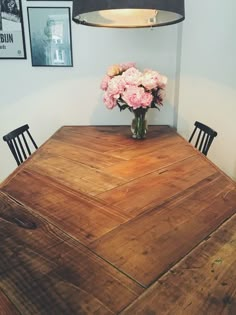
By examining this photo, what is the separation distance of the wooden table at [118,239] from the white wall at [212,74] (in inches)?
36.1

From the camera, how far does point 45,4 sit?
6.90 ft

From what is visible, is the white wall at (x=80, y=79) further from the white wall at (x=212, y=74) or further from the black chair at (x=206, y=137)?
the black chair at (x=206, y=137)

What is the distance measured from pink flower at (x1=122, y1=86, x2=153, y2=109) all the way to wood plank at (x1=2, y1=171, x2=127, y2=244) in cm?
81

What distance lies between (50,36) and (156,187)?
163cm

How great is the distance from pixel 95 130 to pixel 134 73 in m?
0.62

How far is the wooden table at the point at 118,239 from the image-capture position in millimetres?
591

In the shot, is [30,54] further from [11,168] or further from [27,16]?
[11,168]

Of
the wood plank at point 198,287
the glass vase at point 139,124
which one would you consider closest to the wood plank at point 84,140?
the glass vase at point 139,124

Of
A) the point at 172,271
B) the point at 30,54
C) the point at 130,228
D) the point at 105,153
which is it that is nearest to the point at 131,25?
the point at 105,153

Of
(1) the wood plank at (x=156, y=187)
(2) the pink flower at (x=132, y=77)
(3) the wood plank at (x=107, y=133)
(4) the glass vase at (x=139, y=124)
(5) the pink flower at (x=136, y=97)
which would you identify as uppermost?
(2) the pink flower at (x=132, y=77)

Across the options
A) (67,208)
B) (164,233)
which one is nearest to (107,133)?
(67,208)

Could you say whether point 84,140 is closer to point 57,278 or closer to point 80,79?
point 80,79

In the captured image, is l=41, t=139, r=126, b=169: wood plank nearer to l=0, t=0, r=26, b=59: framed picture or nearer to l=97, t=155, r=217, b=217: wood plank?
l=97, t=155, r=217, b=217: wood plank

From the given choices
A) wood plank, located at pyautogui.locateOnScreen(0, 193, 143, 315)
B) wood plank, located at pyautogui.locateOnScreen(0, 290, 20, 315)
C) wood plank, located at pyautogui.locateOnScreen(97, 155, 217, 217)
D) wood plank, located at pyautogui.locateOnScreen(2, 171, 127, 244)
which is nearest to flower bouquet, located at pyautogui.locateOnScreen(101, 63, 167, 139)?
wood plank, located at pyautogui.locateOnScreen(97, 155, 217, 217)
